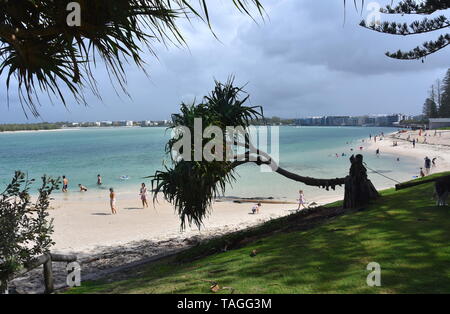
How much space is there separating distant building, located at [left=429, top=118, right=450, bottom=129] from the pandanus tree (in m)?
90.1

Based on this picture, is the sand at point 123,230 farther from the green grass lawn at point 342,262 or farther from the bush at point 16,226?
the bush at point 16,226

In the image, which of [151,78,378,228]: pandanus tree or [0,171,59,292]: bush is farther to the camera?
[151,78,378,228]: pandanus tree

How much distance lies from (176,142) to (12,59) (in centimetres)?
450

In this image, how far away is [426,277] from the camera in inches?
130

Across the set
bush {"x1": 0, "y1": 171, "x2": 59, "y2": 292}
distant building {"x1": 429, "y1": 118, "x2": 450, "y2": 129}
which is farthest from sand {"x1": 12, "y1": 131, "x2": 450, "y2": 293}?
distant building {"x1": 429, "y1": 118, "x2": 450, "y2": 129}

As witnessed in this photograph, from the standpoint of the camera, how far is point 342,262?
3.95 m

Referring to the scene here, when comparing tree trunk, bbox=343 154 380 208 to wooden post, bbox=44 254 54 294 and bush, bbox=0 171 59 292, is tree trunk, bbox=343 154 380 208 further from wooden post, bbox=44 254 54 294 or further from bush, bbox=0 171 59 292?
bush, bbox=0 171 59 292

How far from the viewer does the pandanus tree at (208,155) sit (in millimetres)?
6797

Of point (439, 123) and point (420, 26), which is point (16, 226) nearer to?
point (420, 26)

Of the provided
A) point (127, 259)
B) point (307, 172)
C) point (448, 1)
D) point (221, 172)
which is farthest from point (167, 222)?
point (307, 172)

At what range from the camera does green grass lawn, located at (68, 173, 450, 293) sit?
130 inches

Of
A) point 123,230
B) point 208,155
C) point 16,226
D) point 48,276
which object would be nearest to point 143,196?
point 123,230

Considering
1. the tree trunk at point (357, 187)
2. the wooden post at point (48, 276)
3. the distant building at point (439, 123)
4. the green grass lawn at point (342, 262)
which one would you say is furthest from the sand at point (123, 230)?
the distant building at point (439, 123)
